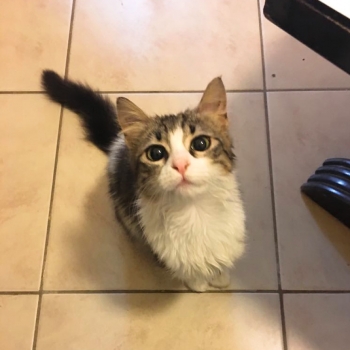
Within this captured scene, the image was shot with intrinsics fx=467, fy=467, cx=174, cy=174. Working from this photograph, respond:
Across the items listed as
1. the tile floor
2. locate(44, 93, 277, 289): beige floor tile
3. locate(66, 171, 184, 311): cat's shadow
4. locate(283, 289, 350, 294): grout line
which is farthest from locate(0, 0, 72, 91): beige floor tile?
locate(283, 289, 350, 294): grout line

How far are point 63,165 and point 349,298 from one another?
0.88 metres

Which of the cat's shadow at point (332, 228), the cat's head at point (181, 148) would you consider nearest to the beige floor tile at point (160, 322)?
the cat's shadow at point (332, 228)

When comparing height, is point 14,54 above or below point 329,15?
above

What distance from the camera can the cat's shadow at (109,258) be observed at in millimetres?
1239

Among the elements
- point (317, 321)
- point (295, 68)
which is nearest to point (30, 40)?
point (295, 68)

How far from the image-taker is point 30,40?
1558 mm

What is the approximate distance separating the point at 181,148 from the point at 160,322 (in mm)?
565

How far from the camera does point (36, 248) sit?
4.24 ft

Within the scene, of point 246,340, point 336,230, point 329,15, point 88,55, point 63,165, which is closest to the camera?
point 329,15

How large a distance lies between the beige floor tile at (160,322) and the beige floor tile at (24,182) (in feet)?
0.41

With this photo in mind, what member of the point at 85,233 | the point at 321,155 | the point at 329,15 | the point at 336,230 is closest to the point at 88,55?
the point at 85,233

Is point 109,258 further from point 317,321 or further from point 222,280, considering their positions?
point 317,321

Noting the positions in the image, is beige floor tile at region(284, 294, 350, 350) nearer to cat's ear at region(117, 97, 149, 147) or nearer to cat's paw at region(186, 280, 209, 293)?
cat's paw at region(186, 280, 209, 293)

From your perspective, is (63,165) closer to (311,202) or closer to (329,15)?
(311,202)
